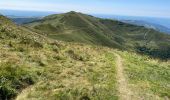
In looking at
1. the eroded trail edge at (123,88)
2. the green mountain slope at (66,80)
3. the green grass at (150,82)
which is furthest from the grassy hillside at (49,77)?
the green grass at (150,82)

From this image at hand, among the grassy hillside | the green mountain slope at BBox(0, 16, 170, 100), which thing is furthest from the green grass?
the grassy hillside

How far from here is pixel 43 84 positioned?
22078 millimetres

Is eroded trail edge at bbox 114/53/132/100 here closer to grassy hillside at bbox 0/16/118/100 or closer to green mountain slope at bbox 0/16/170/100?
green mountain slope at bbox 0/16/170/100

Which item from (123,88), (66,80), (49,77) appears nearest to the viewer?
(123,88)

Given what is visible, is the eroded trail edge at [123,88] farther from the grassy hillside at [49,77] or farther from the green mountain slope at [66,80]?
the grassy hillside at [49,77]

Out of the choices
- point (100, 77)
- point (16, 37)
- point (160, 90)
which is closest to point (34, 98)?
point (100, 77)

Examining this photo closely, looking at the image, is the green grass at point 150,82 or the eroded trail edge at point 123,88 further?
the green grass at point 150,82

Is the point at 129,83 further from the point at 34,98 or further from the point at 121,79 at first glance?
the point at 34,98

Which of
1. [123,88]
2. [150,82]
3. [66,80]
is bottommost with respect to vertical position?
[150,82]

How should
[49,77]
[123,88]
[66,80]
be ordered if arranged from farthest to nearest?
[49,77], [66,80], [123,88]

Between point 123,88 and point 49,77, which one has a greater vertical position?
point 49,77

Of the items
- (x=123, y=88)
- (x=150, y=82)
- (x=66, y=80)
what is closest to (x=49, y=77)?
(x=66, y=80)

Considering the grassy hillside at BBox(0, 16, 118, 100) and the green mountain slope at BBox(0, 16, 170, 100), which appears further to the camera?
the green mountain slope at BBox(0, 16, 170, 100)

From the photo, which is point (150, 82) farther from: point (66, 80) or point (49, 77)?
point (49, 77)
